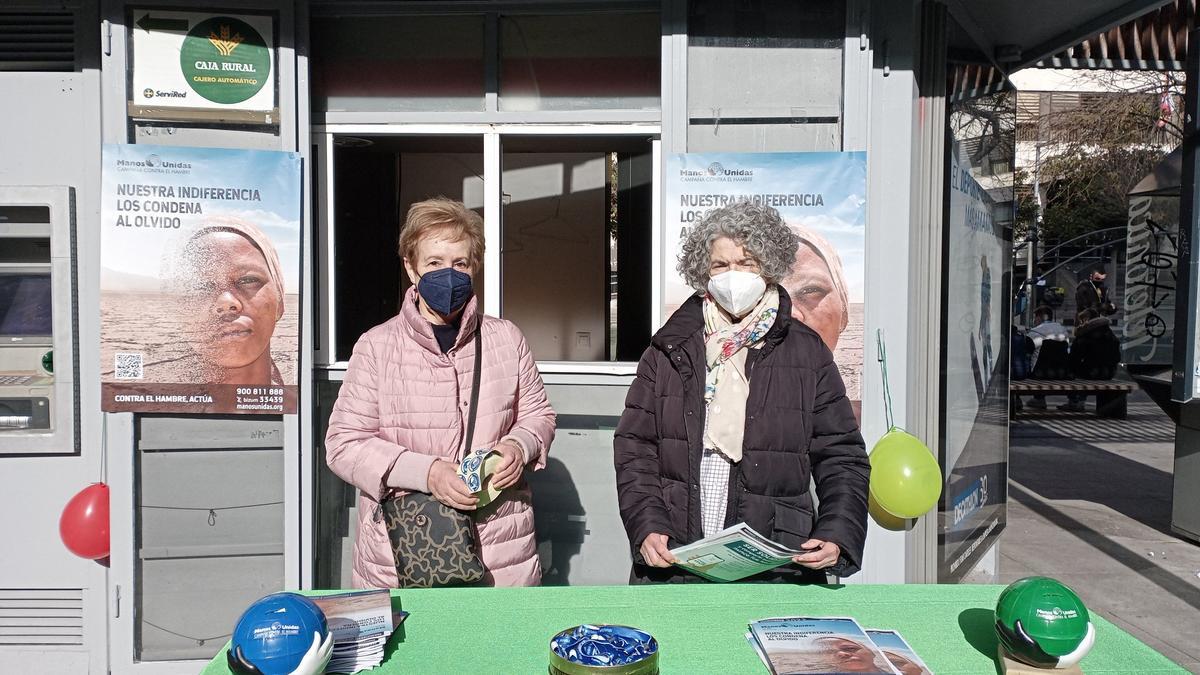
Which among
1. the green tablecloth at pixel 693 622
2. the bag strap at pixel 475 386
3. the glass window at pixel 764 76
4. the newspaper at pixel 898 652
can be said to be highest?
the glass window at pixel 764 76

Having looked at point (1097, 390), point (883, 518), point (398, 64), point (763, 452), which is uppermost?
point (398, 64)

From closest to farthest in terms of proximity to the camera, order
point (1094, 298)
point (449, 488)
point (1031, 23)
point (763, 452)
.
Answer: point (763, 452) → point (449, 488) → point (1031, 23) → point (1094, 298)

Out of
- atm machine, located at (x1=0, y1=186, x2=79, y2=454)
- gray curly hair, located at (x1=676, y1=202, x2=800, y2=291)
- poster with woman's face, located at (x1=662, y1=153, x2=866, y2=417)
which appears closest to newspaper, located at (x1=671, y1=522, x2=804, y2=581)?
gray curly hair, located at (x1=676, y1=202, x2=800, y2=291)

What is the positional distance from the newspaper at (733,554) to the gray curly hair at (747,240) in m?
0.77

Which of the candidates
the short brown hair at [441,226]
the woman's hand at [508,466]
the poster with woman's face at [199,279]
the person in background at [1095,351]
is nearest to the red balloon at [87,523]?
the poster with woman's face at [199,279]

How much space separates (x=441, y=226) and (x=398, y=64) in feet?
5.08

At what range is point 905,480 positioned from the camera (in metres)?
3.16

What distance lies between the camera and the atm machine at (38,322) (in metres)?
3.73

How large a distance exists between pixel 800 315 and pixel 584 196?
2513 mm

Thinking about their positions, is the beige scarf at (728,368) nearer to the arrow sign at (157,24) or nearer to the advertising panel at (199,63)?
the advertising panel at (199,63)

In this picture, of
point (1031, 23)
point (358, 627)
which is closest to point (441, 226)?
point (358, 627)

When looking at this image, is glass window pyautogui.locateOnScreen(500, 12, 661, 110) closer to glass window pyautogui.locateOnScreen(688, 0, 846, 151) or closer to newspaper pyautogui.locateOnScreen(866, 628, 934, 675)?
glass window pyautogui.locateOnScreen(688, 0, 846, 151)

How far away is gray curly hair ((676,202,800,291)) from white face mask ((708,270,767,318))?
0.16ft

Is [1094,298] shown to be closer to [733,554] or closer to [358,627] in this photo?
[733,554]
